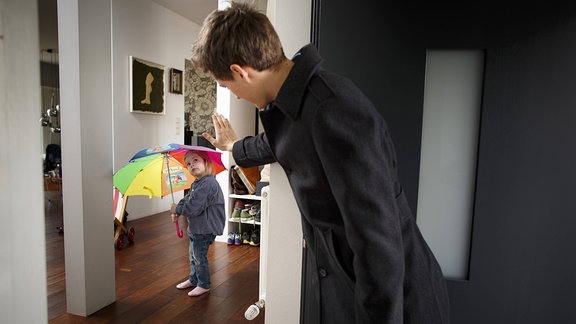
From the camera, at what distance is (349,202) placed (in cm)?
67

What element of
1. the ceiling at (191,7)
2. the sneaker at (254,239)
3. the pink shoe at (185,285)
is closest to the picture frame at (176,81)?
the ceiling at (191,7)

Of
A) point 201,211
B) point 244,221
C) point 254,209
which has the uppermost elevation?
point 201,211

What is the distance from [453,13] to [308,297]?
3.74 feet

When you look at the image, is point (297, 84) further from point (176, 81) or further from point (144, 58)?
point (176, 81)

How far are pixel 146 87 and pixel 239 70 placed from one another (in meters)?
4.34

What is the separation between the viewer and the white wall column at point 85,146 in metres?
2.08

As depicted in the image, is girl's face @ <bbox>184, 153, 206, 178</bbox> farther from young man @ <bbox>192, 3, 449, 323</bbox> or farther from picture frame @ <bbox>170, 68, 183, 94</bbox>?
picture frame @ <bbox>170, 68, 183, 94</bbox>

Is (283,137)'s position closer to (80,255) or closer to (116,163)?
(80,255)

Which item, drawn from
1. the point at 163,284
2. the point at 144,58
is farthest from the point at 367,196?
the point at 144,58

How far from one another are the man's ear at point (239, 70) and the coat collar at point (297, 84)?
0.28 ft

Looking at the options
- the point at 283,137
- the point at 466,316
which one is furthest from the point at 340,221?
the point at 466,316

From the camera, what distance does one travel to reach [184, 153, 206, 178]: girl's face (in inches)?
102

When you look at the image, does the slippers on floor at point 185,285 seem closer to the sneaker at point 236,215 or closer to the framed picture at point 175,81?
the sneaker at point 236,215

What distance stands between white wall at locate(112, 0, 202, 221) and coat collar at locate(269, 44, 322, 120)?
4.09 metres
